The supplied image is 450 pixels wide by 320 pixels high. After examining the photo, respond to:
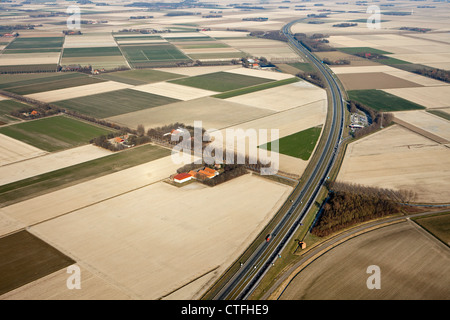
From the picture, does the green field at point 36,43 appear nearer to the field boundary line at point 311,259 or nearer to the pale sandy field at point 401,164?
the pale sandy field at point 401,164

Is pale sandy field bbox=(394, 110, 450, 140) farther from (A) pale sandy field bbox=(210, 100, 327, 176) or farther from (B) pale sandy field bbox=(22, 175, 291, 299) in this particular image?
(B) pale sandy field bbox=(22, 175, 291, 299)

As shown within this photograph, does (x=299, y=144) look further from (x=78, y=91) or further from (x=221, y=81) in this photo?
(x=78, y=91)

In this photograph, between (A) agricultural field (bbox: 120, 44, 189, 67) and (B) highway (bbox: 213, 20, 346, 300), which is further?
(A) agricultural field (bbox: 120, 44, 189, 67)

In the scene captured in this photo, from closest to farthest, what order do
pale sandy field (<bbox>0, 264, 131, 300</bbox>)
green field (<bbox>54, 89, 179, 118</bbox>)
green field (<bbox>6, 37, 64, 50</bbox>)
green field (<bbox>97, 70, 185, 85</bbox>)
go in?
pale sandy field (<bbox>0, 264, 131, 300</bbox>), green field (<bbox>54, 89, 179, 118</bbox>), green field (<bbox>97, 70, 185, 85</bbox>), green field (<bbox>6, 37, 64, 50</bbox>)

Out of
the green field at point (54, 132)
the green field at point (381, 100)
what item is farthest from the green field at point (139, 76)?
the green field at point (381, 100)

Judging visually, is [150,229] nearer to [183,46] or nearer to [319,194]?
[319,194]

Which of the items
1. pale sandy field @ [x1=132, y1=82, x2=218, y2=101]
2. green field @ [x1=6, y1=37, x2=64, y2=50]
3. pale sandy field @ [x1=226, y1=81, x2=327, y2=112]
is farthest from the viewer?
green field @ [x1=6, y1=37, x2=64, y2=50]

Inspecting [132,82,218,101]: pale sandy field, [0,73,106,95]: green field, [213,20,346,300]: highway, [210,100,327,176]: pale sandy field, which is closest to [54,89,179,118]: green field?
[132,82,218,101]: pale sandy field
